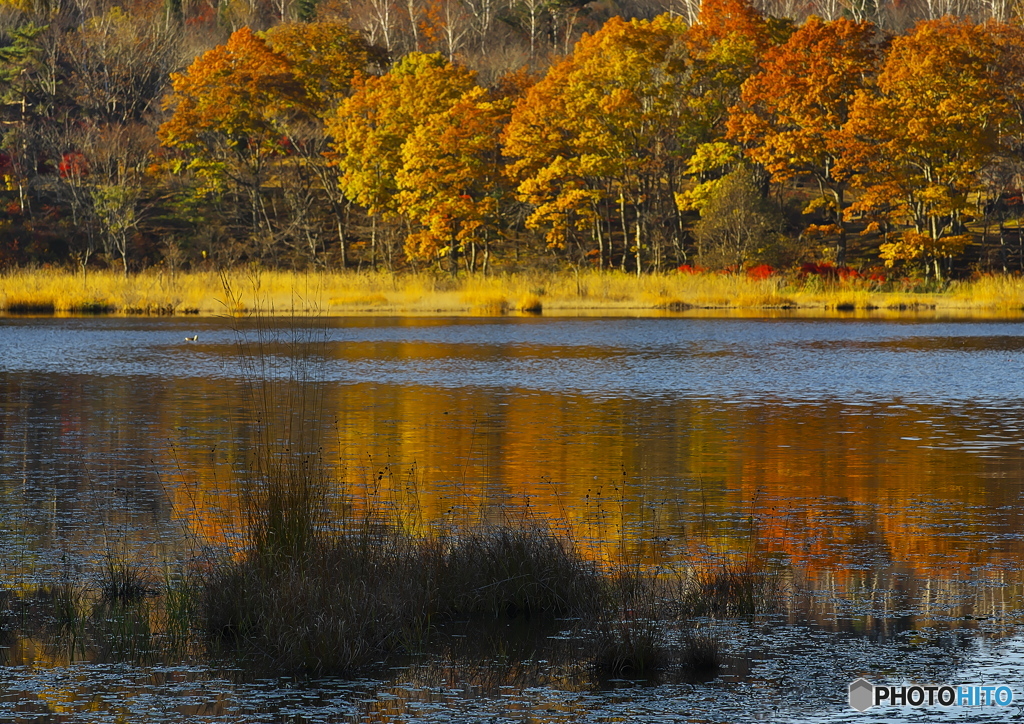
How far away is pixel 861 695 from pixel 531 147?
49799 millimetres

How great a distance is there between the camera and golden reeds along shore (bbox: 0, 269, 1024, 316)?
159ft

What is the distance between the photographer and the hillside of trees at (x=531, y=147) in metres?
51.8

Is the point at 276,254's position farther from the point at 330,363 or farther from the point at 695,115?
the point at 330,363

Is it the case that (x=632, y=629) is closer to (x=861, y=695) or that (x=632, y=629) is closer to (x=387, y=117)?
(x=861, y=695)

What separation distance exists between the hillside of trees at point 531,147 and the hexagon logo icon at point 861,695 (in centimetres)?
4593

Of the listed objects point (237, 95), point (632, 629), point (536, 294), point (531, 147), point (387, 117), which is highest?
point (237, 95)

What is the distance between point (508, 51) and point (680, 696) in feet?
264

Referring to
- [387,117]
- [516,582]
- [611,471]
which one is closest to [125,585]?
[516,582]

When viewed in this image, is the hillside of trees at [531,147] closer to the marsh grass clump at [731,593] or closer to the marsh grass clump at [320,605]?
the marsh grass clump at [731,593]

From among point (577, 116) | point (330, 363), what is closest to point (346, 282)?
point (577, 116)

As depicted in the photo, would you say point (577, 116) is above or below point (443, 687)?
above

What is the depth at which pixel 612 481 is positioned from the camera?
1272 centimetres

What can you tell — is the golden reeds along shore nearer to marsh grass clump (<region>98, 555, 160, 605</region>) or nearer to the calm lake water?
the calm lake water

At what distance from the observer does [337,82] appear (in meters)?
64.8
